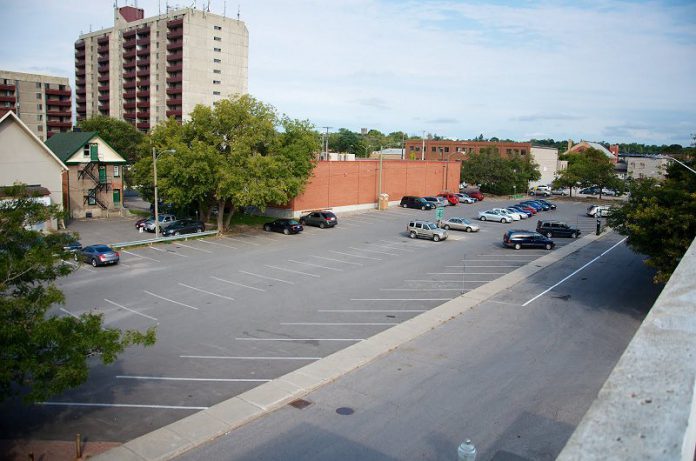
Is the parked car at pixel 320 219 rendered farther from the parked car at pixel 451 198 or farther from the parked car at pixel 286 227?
the parked car at pixel 451 198

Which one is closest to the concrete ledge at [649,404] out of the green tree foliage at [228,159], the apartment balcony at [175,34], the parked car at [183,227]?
the green tree foliage at [228,159]

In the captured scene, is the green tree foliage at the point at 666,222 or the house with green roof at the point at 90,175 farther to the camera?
the house with green roof at the point at 90,175

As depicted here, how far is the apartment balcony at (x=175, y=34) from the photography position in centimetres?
10312

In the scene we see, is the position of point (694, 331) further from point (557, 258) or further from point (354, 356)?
point (557, 258)

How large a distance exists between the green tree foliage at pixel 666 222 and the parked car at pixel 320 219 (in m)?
26.5

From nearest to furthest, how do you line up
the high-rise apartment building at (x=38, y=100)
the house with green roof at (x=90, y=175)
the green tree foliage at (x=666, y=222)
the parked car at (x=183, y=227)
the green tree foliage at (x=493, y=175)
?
the green tree foliage at (x=666, y=222), the parked car at (x=183, y=227), the house with green roof at (x=90, y=175), the green tree foliage at (x=493, y=175), the high-rise apartment building at (x=38, y=100)

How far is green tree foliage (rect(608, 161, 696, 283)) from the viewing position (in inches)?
948

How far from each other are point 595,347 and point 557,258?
1898 cm

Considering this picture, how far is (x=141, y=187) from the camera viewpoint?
158 ft

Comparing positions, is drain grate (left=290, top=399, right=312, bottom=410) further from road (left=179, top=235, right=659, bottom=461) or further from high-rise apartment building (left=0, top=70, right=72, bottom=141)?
high-rise apartment building (left=0, top=70, right=72, bottom=141)

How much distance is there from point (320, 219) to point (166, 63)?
238 feet

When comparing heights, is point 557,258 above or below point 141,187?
below

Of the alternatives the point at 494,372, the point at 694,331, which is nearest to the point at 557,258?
the point at 494,372

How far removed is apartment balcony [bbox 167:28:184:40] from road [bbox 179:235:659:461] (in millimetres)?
94627
